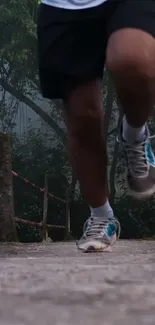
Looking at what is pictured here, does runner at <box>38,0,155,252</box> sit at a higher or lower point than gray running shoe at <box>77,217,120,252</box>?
higher

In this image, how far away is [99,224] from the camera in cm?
253

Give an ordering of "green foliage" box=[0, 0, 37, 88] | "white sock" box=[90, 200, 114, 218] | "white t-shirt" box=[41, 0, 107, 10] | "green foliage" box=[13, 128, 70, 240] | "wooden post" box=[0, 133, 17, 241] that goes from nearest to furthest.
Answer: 1. "white t-shirt" box=[41, 0, 107, 10]
2. "white sock" box=[90, 200, 114, 218]
3. "wooden post" box=[0, 133, 17, 241]
4. "green foliage" box=[0, 0, 37, 88]
5. "green foliage" box=[13, 128, 70, 240]

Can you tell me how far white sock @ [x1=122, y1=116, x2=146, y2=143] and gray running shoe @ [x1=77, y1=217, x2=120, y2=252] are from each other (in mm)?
426

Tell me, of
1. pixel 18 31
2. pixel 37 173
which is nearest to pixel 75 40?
pixel 18 31

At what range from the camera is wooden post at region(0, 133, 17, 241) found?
5.21 meters

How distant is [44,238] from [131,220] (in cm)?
980

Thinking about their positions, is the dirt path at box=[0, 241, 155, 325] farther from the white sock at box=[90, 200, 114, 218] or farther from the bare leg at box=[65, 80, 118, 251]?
the white sock at box=[90, 200, 114, 218]

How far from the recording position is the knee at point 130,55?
6.01 feet

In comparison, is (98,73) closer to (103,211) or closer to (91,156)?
(91,156)

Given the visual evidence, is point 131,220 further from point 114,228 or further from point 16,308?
point 16,308

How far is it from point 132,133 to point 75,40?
298 millimetres

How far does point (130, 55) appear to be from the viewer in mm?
1834

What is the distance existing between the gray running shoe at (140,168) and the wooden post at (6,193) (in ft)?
9.93

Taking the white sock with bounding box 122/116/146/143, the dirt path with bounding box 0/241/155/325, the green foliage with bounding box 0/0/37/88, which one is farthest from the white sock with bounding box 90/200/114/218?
the green foliage with bounding box 0/0/37/88
